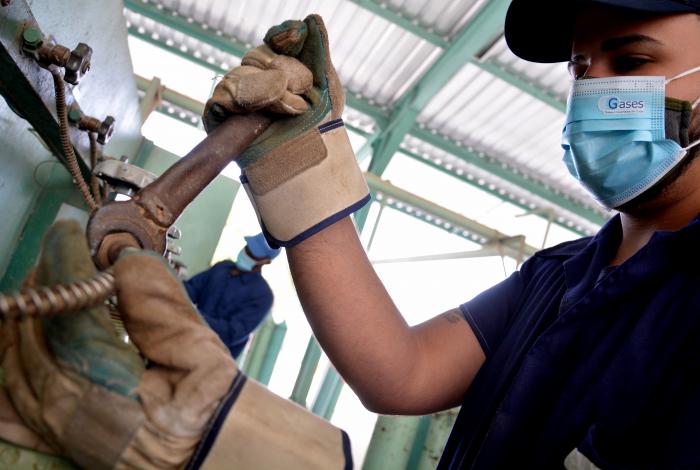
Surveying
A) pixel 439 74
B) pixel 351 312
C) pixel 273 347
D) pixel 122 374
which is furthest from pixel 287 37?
pixel 273 347

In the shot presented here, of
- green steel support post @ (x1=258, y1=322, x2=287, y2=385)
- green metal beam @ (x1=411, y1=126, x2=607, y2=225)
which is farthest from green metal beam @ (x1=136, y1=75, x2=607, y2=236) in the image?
green steel support post @ (x1=258, y1=322, x2=287, y2=385)

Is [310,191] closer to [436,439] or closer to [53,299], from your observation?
[53,299]

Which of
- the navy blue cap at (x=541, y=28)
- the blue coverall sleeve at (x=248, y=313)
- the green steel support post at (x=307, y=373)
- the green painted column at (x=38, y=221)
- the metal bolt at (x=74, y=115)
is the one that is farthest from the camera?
the green steel support post at (x=307, y=373)

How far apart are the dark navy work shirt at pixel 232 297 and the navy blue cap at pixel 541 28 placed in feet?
7.51

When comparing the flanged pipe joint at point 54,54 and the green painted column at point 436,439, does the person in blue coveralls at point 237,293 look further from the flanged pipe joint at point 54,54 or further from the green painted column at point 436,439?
the flanged pipe joint at point 54,54

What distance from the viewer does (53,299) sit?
502mm

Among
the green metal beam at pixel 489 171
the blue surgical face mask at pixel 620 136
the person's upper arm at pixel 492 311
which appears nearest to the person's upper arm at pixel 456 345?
the person's upper arm at pixel 492 311

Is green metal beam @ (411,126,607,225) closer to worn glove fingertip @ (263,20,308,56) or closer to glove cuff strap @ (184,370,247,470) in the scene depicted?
worn glove fingertip @ (263,20,308,56)

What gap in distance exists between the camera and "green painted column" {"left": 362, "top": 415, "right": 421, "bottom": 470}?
2.59 m

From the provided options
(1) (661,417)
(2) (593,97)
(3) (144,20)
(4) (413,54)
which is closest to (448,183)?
(4) (413,54)

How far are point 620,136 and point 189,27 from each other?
15.0ft

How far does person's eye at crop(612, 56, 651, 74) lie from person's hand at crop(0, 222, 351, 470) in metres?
0.89

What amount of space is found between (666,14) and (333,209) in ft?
2.23

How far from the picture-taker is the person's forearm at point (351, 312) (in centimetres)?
97
